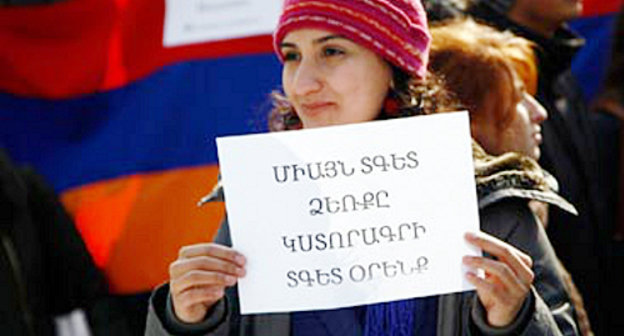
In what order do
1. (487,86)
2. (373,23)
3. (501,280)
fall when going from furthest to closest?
(487,86)
(373,23)
(501,280)

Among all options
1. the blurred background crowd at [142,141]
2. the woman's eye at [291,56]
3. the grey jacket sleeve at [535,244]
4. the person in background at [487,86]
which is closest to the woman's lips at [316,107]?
the woman's eye at [291,56]

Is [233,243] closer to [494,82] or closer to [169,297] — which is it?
[169,297]

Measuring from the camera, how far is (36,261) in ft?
12.7

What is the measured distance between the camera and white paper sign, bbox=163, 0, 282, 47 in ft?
13.8

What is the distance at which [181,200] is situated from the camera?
426 cm

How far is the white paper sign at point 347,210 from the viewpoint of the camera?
2.02m

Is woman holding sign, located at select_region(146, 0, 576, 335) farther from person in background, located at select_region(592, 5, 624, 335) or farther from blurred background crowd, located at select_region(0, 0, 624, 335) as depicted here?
person in background, located at select_region(592, 5, 624, 335)

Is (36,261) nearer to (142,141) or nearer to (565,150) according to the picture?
(142,141)

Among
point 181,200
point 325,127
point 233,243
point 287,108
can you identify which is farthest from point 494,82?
point 181,200

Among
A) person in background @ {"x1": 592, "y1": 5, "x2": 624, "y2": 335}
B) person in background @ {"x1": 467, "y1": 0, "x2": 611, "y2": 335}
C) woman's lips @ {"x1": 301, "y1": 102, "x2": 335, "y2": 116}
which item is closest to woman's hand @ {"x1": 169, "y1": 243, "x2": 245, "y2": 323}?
woman's lips @ {"x1": 301, "y1": 102, "x2": 335, "y2": 116}

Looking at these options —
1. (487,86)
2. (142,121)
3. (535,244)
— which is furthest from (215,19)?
(535,244)

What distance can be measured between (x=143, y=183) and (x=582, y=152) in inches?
58.4

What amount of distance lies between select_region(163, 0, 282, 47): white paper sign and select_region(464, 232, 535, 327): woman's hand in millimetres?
2330

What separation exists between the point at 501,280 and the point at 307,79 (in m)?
0.52
